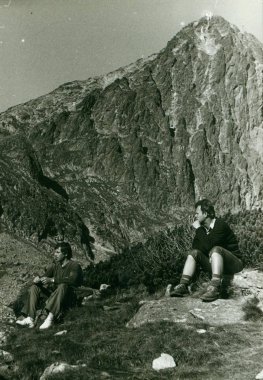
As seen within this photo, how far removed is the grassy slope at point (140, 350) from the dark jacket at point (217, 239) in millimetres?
1397

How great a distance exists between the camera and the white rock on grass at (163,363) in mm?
4934

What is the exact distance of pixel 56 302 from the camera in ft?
25.4

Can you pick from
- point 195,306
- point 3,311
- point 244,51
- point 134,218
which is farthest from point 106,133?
point 195,306

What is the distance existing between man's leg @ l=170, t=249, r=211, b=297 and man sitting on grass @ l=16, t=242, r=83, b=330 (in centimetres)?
187

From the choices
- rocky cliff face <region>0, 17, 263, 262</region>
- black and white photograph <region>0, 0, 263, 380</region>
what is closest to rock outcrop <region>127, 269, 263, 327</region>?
black and white photograph <region>0, 0, 263, 380</region>

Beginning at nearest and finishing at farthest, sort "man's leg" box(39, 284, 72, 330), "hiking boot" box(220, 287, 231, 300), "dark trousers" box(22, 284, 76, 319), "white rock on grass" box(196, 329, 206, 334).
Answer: "white rock on grass" box(196, 329, 206, 334) < "hiking boot" box(220, 287, 231, 300) < "man's leg" box(39, 284, 72, 330) < "dark trousers" box(22, 284, 76, 319)

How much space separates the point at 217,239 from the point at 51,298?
9.84 ft

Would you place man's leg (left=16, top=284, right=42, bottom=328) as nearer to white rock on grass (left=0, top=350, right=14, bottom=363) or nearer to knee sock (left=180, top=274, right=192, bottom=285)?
white rock on grass (left=0, top=350, right=14, bottom=363)

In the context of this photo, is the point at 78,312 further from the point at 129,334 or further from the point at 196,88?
the point at 196,88

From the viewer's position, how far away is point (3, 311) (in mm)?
9758

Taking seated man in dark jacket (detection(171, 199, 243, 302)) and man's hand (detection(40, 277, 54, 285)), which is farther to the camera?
man's hand (detection(40, 277, 54, 285))

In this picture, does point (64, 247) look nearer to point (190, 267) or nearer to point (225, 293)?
point (190, 267)

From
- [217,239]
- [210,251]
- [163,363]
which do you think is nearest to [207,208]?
[217,239]

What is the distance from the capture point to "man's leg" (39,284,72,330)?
7.58 m
